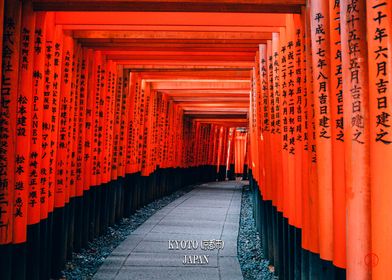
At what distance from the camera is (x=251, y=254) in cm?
785

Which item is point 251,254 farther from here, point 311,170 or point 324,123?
point 324,123

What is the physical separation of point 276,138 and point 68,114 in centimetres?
314

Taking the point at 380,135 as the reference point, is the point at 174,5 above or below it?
above

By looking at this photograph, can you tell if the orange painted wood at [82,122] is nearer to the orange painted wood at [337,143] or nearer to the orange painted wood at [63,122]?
the orange painted wood at [63,122]

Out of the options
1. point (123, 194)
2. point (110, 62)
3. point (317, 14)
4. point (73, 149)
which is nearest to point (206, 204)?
point (123, 194)

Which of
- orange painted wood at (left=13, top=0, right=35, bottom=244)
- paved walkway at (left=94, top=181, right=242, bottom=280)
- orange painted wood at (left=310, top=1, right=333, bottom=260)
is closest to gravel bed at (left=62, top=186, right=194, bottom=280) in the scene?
paved walkway at (left=94, top=181, right=242, bottom=280)

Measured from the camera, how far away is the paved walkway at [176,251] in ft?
20.9

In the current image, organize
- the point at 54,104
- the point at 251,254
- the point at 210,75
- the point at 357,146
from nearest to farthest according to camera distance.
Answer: the point at 357,146
the point at 54,104
the point at 251,254
the point at 210,75

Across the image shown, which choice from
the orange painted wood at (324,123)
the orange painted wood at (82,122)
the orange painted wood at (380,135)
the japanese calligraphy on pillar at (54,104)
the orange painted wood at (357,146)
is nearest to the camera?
the orange painted wood at (380,135)

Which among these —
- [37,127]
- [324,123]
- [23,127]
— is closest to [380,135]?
[324,123]

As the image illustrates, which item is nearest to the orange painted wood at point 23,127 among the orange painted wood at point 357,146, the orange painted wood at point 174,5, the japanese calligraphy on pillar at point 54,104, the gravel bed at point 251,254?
the orange painted wood at point 174,5

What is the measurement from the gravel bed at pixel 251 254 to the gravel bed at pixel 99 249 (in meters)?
2.28

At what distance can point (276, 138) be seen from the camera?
20.8ft

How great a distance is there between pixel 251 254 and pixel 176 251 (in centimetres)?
132
